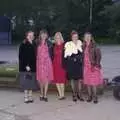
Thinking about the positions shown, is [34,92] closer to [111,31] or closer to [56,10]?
[111,31]

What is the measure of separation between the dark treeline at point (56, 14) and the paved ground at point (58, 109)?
3192 centimetres

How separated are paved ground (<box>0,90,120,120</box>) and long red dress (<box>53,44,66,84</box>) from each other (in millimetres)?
468

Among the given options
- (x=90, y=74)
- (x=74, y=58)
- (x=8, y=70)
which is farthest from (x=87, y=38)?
(x=8, y=70)

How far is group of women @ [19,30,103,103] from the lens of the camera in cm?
948

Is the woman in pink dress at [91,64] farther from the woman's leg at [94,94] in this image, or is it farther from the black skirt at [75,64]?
the black skirt at [75,64]

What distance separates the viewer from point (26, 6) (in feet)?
149

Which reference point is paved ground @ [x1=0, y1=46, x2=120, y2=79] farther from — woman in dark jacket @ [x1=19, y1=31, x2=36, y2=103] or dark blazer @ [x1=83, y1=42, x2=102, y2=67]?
woman in dark jacket @ [x1=19, y1=31, x2=36, y2=103]

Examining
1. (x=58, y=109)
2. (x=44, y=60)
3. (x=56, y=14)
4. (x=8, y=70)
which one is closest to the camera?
(x=58, y=109)

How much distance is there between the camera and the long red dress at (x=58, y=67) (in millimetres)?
9712

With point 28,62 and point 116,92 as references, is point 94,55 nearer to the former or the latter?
point 116,92

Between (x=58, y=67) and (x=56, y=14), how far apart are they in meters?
34.6

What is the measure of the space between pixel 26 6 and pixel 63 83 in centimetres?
3613

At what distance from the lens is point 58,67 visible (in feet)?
32.1

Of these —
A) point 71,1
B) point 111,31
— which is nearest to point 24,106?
point 111,31
